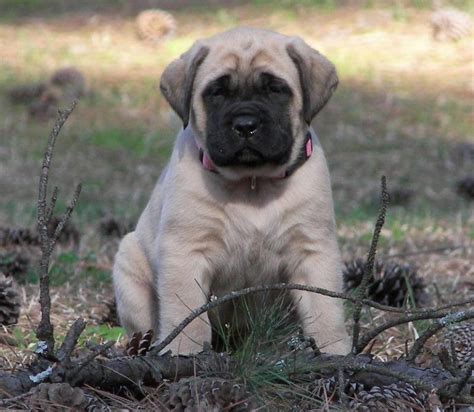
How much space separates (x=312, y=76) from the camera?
147 inches

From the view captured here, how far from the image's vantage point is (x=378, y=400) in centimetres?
255

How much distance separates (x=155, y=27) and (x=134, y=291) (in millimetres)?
9254

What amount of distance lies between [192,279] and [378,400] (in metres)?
1.14

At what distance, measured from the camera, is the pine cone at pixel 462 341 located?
301cm

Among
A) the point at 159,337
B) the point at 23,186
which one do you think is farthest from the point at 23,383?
the point at 23,186

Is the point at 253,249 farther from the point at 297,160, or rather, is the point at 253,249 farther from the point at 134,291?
the point at 134,291

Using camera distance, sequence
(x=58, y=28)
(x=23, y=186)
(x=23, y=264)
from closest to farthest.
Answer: (x=23, y=264) → (x=23, y=186) → (x=58, y=28)

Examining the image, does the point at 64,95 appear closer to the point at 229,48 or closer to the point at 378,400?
the point at 229,48

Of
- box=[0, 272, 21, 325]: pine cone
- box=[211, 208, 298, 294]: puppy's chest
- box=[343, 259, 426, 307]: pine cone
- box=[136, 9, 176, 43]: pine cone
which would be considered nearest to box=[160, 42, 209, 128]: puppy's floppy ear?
box=[211, 208, 298, 294]: puppy's chest

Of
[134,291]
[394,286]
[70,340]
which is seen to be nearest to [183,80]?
[134,291]

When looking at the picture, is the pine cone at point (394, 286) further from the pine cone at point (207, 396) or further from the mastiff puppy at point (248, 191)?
the pine cone at point (207, 396)

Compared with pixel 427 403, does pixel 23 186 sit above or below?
below

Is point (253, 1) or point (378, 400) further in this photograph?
point (253, 1)

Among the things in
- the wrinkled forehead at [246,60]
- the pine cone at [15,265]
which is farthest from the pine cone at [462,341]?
the pine cone at [15,265]
